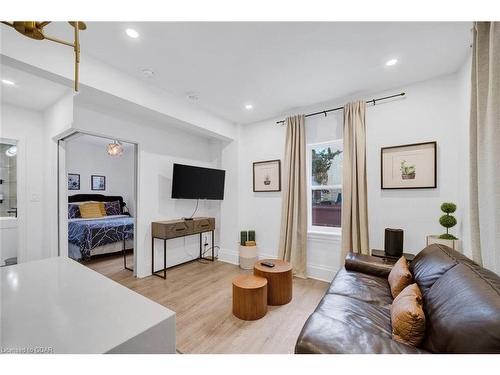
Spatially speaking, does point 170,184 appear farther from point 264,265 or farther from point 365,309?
point 365,309

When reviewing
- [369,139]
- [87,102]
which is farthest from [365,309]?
[87,102]

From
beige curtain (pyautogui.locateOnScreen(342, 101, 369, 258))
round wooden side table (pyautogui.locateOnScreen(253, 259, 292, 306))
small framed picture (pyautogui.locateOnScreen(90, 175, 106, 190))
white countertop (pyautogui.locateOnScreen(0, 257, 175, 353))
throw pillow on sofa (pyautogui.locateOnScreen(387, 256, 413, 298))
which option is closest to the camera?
white countertop (pyautogui.locateOnScreen(0, 257, 175, 353))

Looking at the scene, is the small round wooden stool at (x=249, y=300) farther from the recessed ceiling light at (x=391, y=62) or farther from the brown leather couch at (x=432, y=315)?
the recessed ceiling light at (x=391, y=62)

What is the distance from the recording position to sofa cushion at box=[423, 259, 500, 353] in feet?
2.85

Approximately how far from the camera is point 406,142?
8.81 feet

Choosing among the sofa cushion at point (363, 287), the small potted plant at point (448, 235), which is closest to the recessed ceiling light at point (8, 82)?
the sofa cushion at point (363, 287)

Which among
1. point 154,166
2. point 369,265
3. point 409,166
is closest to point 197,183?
point 154,166

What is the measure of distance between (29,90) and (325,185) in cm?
421

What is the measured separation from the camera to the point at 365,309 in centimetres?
155

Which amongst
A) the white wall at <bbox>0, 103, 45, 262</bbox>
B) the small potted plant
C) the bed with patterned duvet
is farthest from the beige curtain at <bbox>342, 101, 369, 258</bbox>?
the white wall at <bbox>0, 103, 45, 262</bbox>

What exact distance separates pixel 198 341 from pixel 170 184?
2.47 m

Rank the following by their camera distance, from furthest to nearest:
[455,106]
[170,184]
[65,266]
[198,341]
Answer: [170,184] < [455,106] < [198,341] < [65,266]

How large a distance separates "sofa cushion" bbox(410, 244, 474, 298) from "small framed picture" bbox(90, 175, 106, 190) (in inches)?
269

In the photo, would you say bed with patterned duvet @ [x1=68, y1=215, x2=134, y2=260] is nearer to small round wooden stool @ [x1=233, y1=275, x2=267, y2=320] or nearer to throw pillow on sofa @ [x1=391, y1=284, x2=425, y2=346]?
small round wooden stool @ [x1=233, y1=275, x2=267, y2=320]
